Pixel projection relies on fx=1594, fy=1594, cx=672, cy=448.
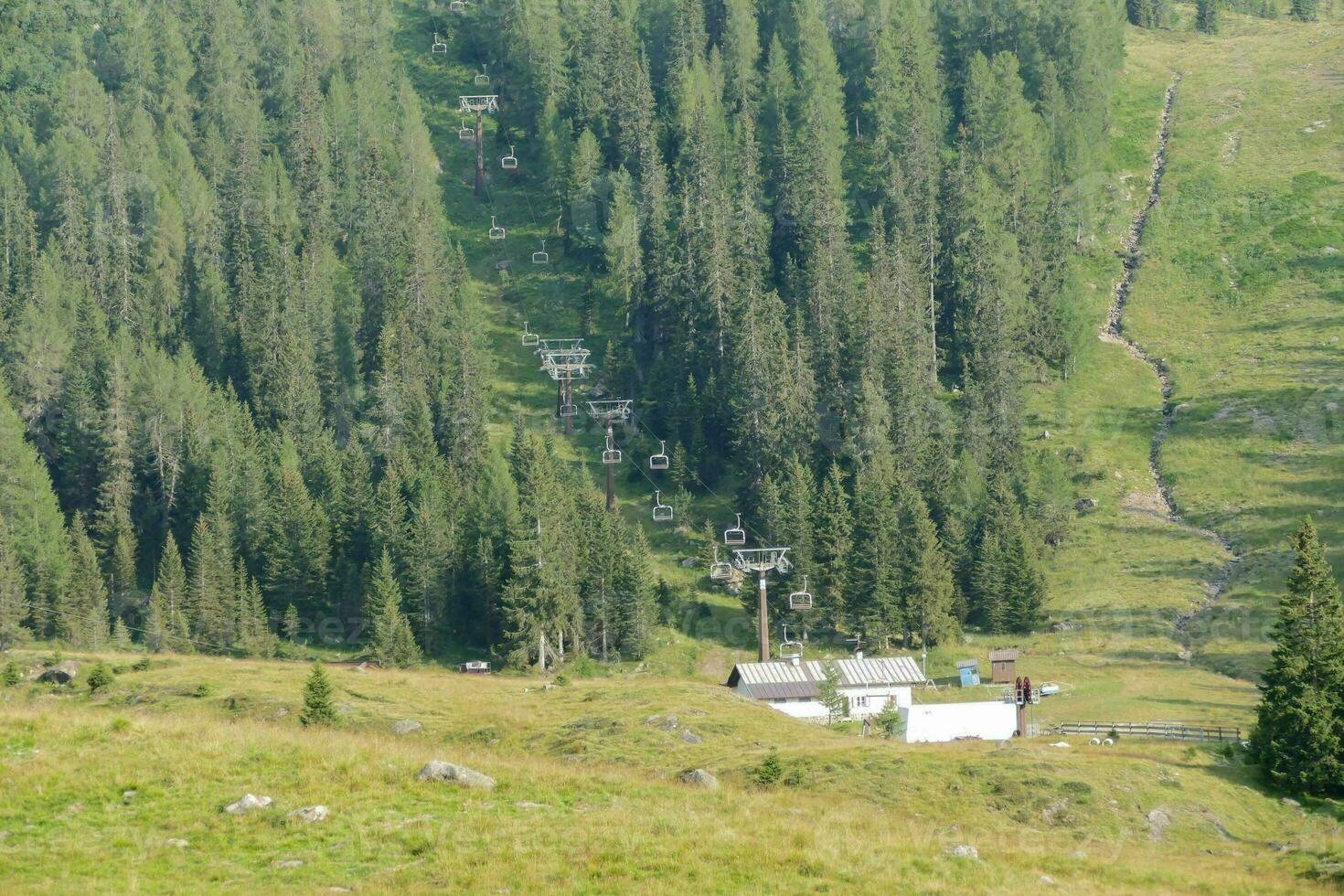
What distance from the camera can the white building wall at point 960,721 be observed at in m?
78.4

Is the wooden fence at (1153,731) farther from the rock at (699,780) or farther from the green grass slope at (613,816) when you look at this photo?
the rock at (699,780)

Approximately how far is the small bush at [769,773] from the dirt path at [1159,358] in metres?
48.9

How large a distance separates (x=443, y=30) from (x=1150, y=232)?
83956 millimetres

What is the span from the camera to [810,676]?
286 ft

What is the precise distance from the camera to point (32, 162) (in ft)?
467

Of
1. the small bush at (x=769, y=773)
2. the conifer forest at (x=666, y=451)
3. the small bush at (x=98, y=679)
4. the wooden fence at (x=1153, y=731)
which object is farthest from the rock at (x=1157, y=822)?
the small bush at (x=98, y=679)

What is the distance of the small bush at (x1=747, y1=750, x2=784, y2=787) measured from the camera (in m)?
51.8

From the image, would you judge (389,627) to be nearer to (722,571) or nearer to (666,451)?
(722,571)

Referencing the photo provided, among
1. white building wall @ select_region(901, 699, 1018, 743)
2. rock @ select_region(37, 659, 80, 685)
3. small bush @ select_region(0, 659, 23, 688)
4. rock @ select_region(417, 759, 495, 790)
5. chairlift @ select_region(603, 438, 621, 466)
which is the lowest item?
white building wall @ select_region(901, 699, 1018, 743)

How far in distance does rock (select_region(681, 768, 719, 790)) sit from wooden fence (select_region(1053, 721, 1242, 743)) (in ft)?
103

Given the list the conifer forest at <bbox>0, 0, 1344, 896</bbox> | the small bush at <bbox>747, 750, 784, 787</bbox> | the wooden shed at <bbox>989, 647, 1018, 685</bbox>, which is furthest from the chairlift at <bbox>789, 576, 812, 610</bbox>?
the small bush at <bbox>747, 750, 784, 787</bbox>

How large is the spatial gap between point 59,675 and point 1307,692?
54480mm

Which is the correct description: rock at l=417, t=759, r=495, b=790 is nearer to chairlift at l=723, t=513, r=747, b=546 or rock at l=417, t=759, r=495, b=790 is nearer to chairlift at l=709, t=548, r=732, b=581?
chairlift at l=709, t=548, r=732, b=581

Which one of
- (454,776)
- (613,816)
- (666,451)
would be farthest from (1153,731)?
(666,451)
